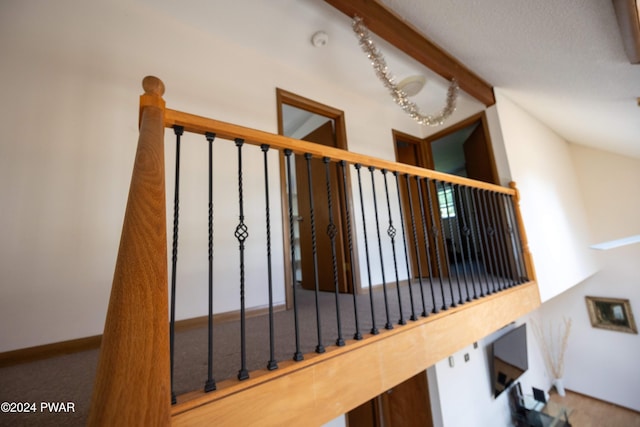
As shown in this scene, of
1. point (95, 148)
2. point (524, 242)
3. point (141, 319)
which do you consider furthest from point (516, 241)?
point (95, 148)

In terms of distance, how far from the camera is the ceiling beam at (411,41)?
1.78 metres

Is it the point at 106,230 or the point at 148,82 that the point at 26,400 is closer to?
the point at 106,230

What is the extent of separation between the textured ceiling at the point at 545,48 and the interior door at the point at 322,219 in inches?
58.2

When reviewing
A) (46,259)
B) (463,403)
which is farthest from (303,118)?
(463,403)

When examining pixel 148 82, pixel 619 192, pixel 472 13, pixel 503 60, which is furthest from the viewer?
pixel 619 192

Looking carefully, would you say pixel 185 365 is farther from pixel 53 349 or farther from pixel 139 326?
pixel 53 349

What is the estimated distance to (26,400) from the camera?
0.88m

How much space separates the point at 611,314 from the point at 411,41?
232 inches

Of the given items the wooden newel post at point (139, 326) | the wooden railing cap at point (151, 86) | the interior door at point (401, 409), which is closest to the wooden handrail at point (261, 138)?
the wooden railing cap at point (151, 86)

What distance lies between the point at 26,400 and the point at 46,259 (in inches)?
31.2

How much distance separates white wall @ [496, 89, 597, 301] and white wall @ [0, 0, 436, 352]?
242 centimetres

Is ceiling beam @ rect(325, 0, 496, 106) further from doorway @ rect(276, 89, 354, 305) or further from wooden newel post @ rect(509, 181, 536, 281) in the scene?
wooden newel post @ rect(509, 181, 536, 281)

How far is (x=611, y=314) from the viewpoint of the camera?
14.3 feet

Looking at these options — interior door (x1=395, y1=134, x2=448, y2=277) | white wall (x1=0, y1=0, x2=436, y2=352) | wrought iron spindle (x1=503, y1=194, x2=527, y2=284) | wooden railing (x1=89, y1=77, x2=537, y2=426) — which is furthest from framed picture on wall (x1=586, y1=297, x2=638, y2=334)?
wooden railing (x1=89, y1=77, x2=537, y2=426)
